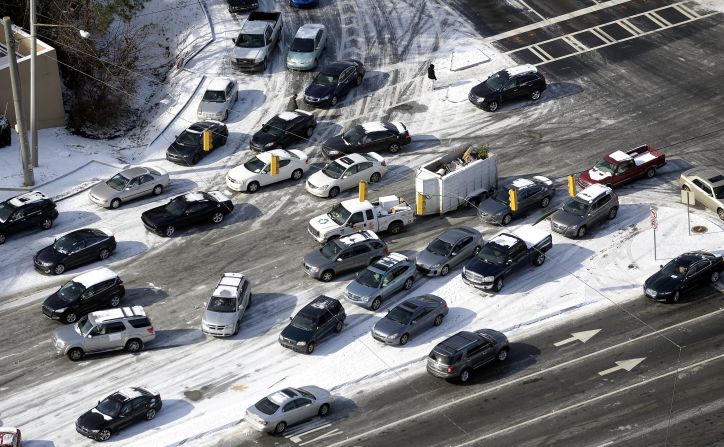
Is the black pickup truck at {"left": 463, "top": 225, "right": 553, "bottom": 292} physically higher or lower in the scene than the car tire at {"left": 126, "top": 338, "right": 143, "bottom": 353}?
higher

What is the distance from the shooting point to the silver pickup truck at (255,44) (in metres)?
73.3

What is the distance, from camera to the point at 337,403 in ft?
157

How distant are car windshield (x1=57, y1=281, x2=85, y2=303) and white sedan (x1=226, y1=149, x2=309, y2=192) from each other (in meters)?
11.8

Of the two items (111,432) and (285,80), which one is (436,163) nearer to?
(285,80)

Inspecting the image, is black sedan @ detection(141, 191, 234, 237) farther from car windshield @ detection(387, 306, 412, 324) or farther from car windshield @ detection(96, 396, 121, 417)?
car windshield @ detection(96, 396, 121, 417)

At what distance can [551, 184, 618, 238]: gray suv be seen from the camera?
57344mm

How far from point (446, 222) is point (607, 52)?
2147cm

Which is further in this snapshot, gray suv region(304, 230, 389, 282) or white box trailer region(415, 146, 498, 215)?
white box trailer region(415, 146, 498, 215)

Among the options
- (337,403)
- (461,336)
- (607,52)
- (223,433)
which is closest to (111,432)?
(223,433)

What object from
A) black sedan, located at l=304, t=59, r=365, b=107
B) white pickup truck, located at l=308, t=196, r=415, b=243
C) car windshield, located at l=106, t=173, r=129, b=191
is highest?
black sedan, located at l=304, t=59, r=365, b=107

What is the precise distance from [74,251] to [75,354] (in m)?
7.22

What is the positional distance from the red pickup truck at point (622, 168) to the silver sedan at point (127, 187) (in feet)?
72.4

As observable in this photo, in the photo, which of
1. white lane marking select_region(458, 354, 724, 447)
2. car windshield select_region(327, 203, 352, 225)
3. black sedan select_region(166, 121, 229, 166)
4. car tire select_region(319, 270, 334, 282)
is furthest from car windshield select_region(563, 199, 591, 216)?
black sedan select_region(166, 121, 229, 166)

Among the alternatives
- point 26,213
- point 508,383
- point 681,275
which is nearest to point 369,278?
point 508,383
